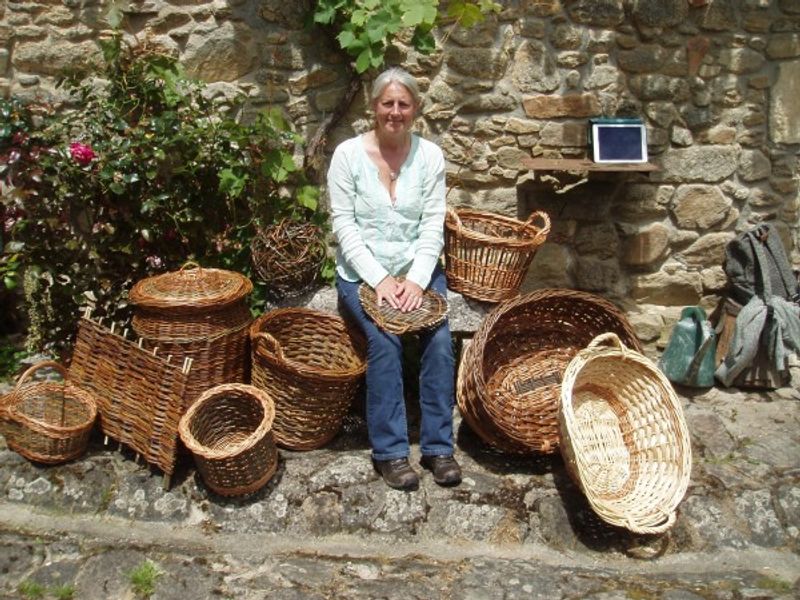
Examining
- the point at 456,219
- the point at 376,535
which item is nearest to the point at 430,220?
the point at 456,219

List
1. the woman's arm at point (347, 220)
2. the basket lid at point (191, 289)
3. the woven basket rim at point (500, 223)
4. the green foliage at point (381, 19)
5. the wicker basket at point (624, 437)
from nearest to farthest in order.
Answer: the wicker basket at point (624, 437)
the basket lid at point (191, 289)
the woman's arm at point (347, 220)
the woven basket rim at point (500, 223)
the green foliage at point (381, 19)

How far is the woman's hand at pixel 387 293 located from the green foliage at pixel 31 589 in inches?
60.7

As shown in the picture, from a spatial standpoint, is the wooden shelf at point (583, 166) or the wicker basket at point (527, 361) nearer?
the wicker basket at point (527, 361)

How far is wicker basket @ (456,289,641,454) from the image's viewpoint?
3.20m

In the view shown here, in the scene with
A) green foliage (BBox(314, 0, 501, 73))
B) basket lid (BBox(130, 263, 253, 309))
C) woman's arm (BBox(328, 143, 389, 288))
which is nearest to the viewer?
basket lid (BBox(130, 263, 253, 309))

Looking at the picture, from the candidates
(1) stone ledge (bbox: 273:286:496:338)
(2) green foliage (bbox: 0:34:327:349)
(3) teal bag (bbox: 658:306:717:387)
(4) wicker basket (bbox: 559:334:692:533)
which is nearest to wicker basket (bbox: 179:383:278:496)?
(1) stone ledge (bbox: 273:286:496:338)

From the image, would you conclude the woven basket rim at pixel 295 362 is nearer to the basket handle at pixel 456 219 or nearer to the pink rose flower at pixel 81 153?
the basket handle at pixel 456 219

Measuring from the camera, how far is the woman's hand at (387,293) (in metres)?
3.25

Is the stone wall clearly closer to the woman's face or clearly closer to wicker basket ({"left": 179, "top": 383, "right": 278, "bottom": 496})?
the woman's face

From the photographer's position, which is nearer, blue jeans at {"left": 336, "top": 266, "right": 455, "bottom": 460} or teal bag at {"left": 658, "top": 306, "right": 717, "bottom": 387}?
blue jeans at {"left": 336, "top": 266, "right": 455, "bottom": 460}

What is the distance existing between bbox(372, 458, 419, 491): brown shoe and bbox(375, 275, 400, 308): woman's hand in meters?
0.61

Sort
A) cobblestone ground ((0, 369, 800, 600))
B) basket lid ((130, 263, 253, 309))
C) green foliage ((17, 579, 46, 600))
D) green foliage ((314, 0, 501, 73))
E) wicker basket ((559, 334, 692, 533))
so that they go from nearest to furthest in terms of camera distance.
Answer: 1. green foliage ((17, 579, 46, 600))
2. cobblestone ground ((0, 369, 800, 600))
3. wicker basket ((559, 334, 692, 533))
4. basket lid ((130, 263, 253, 309))
5. green foliage ((314, 0, 501, 73))

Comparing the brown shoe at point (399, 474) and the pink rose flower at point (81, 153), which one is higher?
the pink rose flower at point (81, 153)

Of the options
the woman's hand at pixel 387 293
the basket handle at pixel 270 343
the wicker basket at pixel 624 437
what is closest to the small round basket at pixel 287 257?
the basket handle at pixel 270 343
